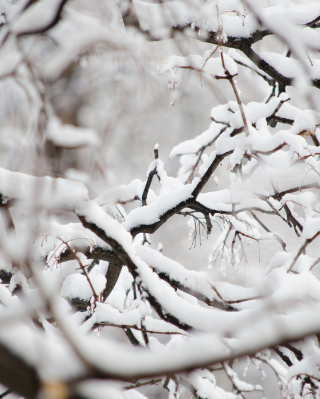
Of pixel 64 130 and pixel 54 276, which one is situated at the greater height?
A: pixel 64 130

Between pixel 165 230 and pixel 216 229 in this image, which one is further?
pixel 165 230

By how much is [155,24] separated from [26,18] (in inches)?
39.4

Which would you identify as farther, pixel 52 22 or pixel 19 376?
pixel 52 22

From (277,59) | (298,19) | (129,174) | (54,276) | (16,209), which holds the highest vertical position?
(298,19)

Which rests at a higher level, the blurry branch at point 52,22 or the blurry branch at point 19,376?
the blurry branch at point 52,22

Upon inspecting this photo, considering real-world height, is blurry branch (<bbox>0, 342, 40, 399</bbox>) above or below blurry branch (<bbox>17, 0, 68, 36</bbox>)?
below

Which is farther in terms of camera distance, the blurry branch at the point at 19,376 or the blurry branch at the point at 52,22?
the blurry branch at the point at 52,22

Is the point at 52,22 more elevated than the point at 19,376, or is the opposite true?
the point at 52,22

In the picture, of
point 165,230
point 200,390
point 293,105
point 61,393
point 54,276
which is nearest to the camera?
point 61,393

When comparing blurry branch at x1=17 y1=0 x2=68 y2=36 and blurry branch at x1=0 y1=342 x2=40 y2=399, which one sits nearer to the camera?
blurry branch at x1=0 y1=342 x2=40 y2=399

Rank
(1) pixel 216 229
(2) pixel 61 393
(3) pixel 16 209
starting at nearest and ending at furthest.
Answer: (2) pixel 61 393 → (3) pixel 16 209 → (1) pixel 216 229

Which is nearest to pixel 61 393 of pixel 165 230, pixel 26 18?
pixel 26 18

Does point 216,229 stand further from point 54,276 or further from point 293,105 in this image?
point 54,276

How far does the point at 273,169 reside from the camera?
2053mm
